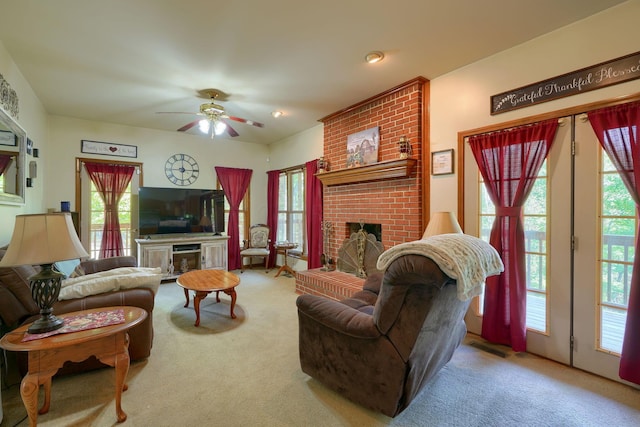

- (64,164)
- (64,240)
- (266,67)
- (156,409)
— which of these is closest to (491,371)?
(156,409)

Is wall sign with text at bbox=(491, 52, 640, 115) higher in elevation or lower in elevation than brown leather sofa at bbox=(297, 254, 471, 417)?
higher

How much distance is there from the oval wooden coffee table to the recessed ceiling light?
2.73m

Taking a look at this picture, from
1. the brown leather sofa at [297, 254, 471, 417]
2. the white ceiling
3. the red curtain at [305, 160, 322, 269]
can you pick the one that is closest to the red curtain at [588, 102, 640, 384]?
the white ceiling

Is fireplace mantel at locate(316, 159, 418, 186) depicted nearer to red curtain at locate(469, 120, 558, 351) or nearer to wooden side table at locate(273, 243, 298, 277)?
red curtain at locate(469, 120, 558, 351)

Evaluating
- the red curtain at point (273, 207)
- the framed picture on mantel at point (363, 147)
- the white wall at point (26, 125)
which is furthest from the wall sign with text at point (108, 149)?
the framed picture on mantel at point (363, 147)

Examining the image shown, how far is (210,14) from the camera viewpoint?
84.6 inches

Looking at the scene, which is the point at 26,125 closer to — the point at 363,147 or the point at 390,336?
the point at 363,147

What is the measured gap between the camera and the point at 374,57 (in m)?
2.71

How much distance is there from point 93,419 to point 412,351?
1.94 metres

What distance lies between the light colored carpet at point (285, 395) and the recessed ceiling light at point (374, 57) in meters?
2.81

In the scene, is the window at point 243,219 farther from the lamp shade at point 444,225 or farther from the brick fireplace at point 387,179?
the lamp shade at point 444,225

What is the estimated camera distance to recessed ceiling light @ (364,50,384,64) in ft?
8.72

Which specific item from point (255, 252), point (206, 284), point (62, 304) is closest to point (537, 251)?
point (206, 284)

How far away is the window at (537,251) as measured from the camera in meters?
2.42
